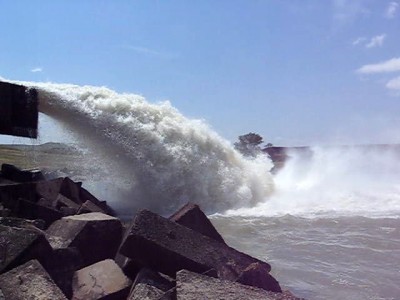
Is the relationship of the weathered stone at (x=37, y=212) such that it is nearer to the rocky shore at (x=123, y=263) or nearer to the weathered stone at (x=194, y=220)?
the rocky shore at (x=123, y=263)

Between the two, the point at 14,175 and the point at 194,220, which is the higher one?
the point at 14,175

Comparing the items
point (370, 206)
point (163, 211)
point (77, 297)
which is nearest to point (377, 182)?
point (370, 206)

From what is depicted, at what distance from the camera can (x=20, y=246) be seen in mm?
4449

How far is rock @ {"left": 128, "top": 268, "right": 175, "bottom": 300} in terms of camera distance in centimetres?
409

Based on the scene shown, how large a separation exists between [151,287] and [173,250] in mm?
731

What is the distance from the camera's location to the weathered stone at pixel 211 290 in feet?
A: 12.9

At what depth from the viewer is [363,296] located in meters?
6.50

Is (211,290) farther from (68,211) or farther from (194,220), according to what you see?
(68,211)

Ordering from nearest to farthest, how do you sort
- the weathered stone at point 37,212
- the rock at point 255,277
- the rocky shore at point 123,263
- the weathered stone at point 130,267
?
the rocky shore at point 123,263, the rock at point 255,277, the weathered stone at point 130,267, the weathered stone at point 37,212

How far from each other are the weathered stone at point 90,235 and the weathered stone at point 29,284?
982mm

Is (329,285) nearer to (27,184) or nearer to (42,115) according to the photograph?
(27,184)

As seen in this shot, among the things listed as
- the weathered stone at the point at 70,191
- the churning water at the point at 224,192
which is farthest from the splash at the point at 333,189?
the weathered stone at the point at 70,191

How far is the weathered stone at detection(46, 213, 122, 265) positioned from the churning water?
3332 mm

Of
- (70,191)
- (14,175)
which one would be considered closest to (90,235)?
(70,191)
